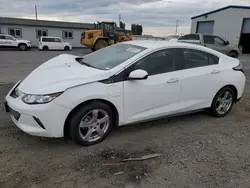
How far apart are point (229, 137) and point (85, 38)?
60.4 ft

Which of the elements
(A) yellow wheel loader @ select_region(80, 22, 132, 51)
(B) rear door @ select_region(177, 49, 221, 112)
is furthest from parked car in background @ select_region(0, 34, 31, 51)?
(B) rear door @ select_region(177, 49, 221, 112)

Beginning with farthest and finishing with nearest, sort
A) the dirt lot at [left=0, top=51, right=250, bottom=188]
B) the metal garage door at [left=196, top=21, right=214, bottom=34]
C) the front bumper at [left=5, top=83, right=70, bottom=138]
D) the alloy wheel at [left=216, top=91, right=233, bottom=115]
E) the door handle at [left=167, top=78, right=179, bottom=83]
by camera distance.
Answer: the metal garage door at [left=196, top=21, right=214, bottom=34] → the alloy wheel at [left=216, top=91, right=233, bottom=115] → the door handle at [left=167, top=78, right=179, bottom=83] → the front bumper at [left=5, top=83, right=70, bottom=138] → the dirt lot at [left=0, top=51, right=250, bottom=188]

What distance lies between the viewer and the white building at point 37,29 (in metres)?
26.7

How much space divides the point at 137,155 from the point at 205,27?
27723mm

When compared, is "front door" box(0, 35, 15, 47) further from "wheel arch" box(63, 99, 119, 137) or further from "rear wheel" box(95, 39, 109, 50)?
"wheel arch" box(63, 99, 119, 137)

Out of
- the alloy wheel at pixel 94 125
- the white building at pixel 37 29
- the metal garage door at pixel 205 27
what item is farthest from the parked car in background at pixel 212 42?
the white building at pixel 37 29

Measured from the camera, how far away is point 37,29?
28359mm

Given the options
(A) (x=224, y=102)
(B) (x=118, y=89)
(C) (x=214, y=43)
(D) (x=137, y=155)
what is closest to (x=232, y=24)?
(C) (x=214, y=43)

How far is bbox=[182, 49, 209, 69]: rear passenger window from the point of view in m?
3.80

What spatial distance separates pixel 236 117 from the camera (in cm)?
451

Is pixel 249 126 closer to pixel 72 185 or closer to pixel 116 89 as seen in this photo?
pixel 116 89

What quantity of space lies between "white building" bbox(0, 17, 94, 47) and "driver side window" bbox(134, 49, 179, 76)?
91.6 ft

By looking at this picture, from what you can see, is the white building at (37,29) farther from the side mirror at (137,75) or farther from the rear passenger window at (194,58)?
the side mirror at (137,75)

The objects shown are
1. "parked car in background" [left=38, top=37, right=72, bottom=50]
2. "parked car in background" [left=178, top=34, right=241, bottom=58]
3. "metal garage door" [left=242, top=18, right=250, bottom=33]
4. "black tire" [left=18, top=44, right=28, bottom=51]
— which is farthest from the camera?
"parked car in background" [left=38, top=37, right=72, bottom=50]
